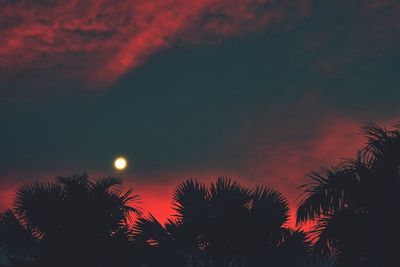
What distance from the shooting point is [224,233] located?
15375mm

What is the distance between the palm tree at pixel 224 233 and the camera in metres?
15.3

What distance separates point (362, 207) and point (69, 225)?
8.34m

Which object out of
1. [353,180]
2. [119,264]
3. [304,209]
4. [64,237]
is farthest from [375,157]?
[64,237]

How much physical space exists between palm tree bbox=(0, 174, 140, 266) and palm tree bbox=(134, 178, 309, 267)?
3.15ft

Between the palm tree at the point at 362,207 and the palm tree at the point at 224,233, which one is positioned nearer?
the palm tree at the point at 362,207

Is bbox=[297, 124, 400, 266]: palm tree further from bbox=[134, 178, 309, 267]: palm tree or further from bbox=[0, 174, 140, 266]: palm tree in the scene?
bbox=[0, 174, 140, 266]: palm tree

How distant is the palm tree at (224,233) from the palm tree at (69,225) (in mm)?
961

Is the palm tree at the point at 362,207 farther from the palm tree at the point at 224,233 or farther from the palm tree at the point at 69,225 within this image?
the palm tree at the point at 69,225

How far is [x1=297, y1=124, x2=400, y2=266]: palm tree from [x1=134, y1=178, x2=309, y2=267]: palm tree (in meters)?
2.82

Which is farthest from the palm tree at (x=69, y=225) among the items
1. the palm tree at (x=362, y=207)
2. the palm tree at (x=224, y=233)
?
the palm tree at (x=362, y=207)

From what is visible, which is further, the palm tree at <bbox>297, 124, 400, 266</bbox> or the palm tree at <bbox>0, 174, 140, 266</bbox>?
the palm tree at <bbox>0, 174, 140, 266</bbox>

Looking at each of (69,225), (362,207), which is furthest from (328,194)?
(69,225)

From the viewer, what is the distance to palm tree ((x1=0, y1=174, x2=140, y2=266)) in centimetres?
1600

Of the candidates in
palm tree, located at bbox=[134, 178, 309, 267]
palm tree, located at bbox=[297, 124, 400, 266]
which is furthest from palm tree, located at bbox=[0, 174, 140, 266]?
palm tree, located at bbox=[297, 124, 400, 266]
